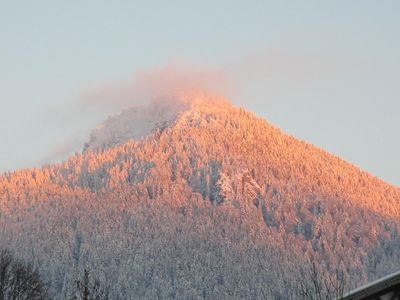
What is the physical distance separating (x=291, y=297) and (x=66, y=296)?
4736 centimetres

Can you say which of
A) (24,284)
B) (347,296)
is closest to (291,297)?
(24,284)

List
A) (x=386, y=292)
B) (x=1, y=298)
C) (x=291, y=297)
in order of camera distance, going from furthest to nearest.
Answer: (x=291, y=297)
(x=1, y=298)
(x=386, y=292)

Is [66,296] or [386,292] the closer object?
[386,292]

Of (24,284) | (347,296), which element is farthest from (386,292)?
(24,284)

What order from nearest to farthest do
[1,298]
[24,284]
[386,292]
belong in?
1. [386,292]
2. [1,298]
3. [24,284]

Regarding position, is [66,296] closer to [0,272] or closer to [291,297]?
[291,297]

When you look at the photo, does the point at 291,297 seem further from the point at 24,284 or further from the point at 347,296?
the point at 347,296

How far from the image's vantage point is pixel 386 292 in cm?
3114

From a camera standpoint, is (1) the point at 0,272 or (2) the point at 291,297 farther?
(2) the point at 291,297

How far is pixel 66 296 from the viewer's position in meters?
196

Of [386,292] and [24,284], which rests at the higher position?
[24,284]

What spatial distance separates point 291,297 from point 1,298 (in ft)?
404

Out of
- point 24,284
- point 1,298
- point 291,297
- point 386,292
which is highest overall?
point 291,297

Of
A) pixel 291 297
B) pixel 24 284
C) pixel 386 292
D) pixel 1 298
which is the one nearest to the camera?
pixel 386 292
